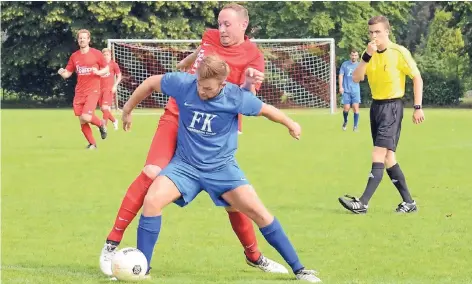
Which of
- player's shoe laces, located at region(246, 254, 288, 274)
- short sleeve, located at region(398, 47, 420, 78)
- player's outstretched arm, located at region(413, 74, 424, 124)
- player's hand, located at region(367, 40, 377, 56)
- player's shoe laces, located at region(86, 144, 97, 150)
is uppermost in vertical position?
player's hand, located at region(367, 40, 377, 56)

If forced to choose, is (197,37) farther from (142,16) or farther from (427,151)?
(427,151)

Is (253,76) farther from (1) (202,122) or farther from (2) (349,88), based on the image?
(2) (349,88)

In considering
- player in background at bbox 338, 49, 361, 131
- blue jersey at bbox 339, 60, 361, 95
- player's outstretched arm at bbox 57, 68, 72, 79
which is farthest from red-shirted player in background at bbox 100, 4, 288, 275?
blue jersey at bbox 339, 60, 361, 95

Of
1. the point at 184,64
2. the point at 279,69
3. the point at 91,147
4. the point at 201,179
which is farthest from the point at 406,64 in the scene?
the point at 279,69

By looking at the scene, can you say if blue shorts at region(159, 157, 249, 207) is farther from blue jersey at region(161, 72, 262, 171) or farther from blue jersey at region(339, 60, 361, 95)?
blue jersey at region(339, 60, 361, 95)

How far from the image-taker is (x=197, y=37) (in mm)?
45156

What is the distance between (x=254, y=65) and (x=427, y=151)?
10859 millimetres

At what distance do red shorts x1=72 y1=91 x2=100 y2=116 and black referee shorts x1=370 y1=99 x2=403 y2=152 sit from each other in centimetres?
923

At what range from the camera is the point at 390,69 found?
10.6 m

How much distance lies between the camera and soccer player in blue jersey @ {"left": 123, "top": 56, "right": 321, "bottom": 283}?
6754 mm

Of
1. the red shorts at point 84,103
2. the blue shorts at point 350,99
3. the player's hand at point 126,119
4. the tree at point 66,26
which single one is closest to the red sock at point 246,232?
the player's hand at point 126,119

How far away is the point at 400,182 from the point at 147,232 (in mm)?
4645

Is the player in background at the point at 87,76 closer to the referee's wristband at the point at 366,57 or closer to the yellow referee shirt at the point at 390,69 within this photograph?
the yellow referee shirt at the point at 390,69

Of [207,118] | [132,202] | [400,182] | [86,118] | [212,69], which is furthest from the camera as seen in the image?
[86,118]
